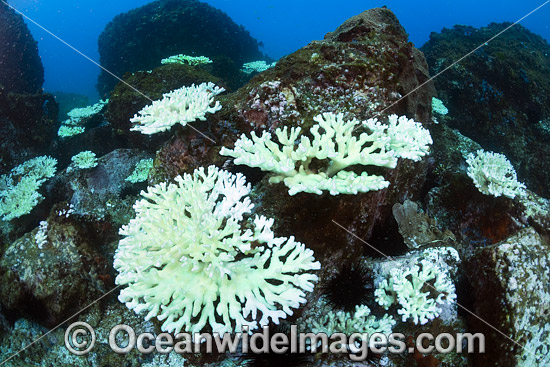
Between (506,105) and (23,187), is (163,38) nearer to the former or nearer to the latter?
(23,187)

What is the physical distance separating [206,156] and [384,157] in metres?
2.13

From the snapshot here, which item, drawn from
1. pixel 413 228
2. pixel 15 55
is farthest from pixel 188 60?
pixel 15 55

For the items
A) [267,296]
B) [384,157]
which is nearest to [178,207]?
[267,296]

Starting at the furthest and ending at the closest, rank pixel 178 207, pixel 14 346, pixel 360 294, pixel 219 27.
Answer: pixel 219 27
pixel 14 346
pixel 360 294
pixel 178 207

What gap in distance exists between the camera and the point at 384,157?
9.31ft

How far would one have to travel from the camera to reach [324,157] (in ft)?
9.34

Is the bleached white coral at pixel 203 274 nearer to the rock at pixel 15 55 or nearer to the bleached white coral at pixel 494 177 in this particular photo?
the bleached white coral at pixel 494 177

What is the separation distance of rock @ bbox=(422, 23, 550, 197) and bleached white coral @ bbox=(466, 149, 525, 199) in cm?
455

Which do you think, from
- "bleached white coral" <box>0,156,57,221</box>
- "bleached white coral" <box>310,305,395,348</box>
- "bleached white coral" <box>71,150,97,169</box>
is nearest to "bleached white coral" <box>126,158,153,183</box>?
"bleached white coral" <box>71,150,97,169</box>

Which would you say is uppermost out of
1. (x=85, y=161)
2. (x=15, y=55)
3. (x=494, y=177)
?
(x=15, y=55)

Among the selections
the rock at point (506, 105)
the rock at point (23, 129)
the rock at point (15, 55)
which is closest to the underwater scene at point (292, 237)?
the rock at point (23, 129)

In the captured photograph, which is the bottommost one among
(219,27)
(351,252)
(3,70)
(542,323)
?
(542,323)

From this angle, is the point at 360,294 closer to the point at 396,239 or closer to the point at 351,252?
the point at 351,252

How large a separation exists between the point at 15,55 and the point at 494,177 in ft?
52.2
